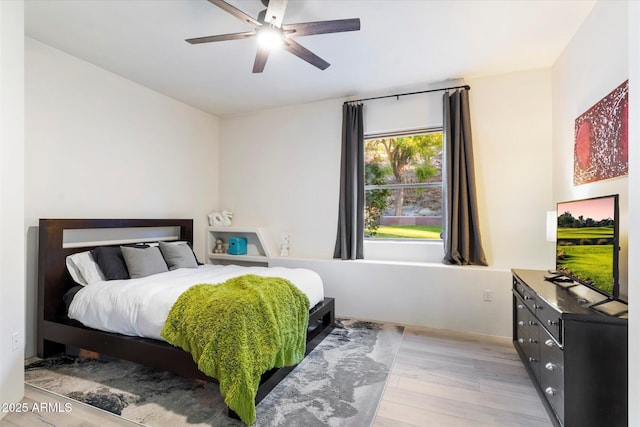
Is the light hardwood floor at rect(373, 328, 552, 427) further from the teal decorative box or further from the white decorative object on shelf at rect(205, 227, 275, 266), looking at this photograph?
the teal decorative box

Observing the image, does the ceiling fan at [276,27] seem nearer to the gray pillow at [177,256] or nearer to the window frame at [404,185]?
the window frame at [404,185]

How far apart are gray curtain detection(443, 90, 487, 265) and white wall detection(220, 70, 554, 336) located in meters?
0.16

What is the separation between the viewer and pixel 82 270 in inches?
113

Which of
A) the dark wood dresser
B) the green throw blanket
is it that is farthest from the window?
the dark wood dresser

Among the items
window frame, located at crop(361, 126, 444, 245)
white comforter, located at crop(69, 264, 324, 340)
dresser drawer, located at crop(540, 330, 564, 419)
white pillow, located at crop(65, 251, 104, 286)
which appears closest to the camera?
dresser drawer, located at crop(540, 330, 564, 419)

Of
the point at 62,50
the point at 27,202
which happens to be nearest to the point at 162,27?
the point at 62,50

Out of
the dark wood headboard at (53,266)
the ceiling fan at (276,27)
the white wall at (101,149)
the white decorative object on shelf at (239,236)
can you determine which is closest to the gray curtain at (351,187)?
the white decorative object on shelf at (239,236)

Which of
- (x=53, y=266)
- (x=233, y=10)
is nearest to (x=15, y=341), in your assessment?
(x=53, y=266)

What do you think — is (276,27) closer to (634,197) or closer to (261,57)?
(261,57)

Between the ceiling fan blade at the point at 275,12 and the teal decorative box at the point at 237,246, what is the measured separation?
3133 mm

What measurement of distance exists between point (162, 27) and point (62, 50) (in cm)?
123

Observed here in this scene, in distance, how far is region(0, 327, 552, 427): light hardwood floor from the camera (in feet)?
6.24

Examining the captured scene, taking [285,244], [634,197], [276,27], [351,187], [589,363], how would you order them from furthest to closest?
[285,244], [351,187], [276,27], [589,363], [634,197]

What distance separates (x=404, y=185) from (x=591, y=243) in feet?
7.41
